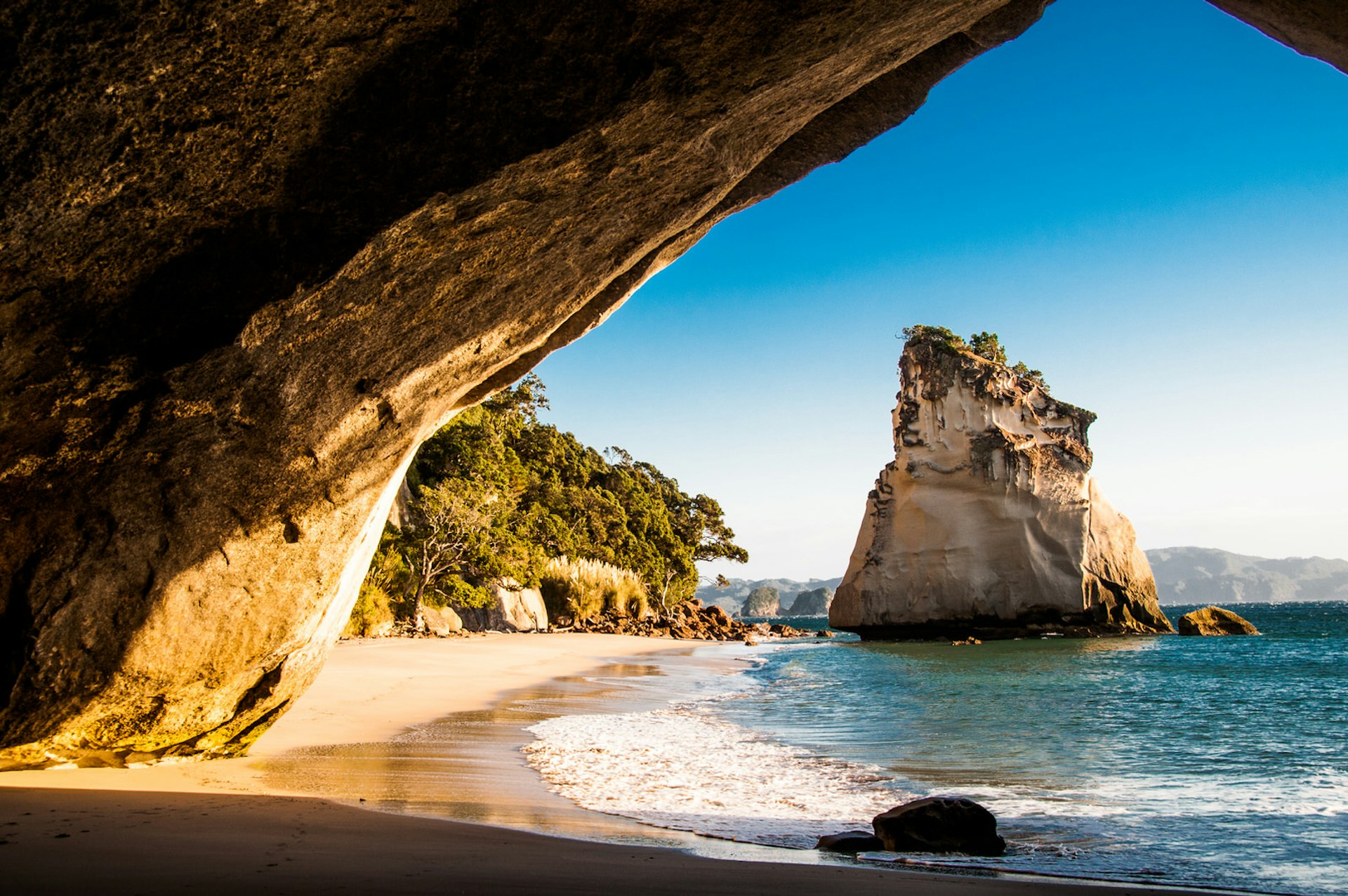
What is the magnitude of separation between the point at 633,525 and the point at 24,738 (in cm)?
5198

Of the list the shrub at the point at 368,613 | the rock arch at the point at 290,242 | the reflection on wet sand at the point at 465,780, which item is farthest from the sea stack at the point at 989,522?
the rock arch at the point at 290,242

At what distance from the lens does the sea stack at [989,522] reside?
122 ft

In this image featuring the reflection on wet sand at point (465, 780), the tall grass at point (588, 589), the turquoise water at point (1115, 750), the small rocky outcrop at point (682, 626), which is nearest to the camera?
the reflection on wet sand at point (465, 780)

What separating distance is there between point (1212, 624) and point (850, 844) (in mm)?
48861

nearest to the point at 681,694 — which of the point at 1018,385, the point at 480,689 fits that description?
the point at 480,689

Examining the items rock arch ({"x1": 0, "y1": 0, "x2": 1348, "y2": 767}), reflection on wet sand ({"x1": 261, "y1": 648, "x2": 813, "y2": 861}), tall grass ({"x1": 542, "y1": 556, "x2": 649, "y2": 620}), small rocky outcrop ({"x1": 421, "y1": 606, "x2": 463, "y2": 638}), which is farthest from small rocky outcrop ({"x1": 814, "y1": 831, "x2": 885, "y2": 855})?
tall grass ({"x1": 542, "y1": 556, "x2": 649, "y2": 620})

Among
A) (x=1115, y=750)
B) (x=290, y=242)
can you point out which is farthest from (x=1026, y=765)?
(x=290, y=242)

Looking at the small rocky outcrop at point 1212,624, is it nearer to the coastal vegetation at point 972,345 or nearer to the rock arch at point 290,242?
the coastal vegetation at point 972,345

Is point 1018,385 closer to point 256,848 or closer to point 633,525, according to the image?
point 633,525

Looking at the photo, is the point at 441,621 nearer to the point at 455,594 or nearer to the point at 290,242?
the point at 455,594

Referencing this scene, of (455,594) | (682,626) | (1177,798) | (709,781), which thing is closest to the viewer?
(1177,798)

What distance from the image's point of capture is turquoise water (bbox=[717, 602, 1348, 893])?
5.50 metres

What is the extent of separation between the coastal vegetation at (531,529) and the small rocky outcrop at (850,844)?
2204 cm

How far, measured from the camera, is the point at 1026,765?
9.20 meters
